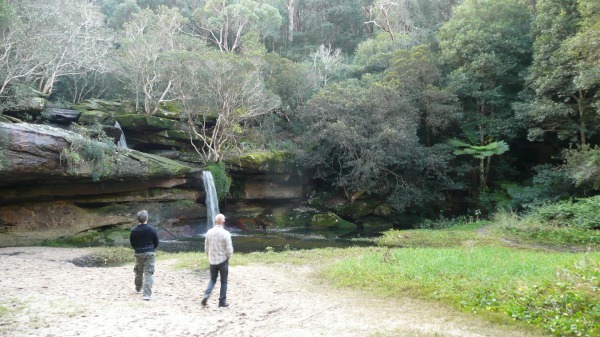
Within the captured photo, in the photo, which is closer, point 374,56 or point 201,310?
point 201,310

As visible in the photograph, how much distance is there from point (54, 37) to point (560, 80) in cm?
2853

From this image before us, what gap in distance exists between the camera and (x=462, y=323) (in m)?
7.17

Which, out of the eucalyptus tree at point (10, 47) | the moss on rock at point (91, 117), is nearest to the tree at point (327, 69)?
the moss on rock at point (91, 117)

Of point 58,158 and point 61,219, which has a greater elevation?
point 58,158

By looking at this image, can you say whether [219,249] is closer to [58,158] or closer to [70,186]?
[58,158]

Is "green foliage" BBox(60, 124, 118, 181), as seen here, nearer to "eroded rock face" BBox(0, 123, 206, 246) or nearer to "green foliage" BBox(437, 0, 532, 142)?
"eroded rock face" BBox(0, 123, 206, 246)

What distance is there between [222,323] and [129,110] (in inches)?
934

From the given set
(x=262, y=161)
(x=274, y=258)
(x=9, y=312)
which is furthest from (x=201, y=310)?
(x=262, y=161)

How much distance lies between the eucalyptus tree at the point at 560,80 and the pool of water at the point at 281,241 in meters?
12.3

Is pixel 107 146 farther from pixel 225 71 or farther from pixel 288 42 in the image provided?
pixel 288 42

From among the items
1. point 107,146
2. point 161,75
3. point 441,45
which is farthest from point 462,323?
point 441,45

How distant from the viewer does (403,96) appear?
2883cm

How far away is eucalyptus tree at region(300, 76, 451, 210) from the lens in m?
26.5

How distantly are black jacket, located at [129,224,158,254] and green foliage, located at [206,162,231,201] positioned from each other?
1698cm
